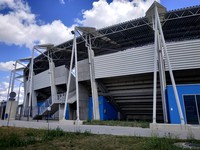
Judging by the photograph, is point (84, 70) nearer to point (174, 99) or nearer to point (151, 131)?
point (174, 99)

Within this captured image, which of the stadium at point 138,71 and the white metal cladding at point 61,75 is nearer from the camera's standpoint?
the stadium at point 138,71

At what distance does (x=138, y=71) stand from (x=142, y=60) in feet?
4.50

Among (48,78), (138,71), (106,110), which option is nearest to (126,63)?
Answer: (138,71)

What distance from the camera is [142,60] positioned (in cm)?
1969

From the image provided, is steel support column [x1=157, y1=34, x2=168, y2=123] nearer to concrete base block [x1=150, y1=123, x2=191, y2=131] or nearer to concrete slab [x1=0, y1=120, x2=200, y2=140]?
concrete base block [x1=150, y1=123, x2=191, y2=131]

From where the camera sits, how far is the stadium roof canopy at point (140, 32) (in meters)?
20.3

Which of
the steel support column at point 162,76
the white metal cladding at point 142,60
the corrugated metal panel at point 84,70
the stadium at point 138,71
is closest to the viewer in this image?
the stadium at point 138,71

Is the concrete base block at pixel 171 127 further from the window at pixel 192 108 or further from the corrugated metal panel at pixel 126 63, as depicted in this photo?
the corrugated metal panel at pixel 126 63

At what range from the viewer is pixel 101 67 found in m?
22.8

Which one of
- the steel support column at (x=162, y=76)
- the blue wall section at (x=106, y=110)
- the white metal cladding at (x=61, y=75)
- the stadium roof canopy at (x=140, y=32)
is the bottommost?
the blue wall section at (x=106, y=110)

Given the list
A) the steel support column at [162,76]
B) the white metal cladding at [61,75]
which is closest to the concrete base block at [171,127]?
the steel support column at [162,76]

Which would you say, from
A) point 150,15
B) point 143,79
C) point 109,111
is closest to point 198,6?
point 150,15

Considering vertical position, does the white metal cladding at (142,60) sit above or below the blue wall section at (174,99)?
above

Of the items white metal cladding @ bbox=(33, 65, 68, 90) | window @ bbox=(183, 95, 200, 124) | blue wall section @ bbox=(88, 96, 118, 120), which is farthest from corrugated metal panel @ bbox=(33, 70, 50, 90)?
window @ bbox=(183, 95, 200, 124)
